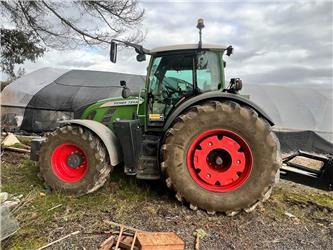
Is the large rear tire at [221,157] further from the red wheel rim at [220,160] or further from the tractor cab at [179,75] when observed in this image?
the tractor cab at [179,75]

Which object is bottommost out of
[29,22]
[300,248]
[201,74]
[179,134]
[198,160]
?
[300,248]

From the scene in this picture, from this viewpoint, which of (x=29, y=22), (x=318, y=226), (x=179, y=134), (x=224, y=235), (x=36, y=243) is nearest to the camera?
(x=36, y=243)

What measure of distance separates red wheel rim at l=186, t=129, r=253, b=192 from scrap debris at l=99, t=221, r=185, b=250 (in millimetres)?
939

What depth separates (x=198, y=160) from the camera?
4137 millimetres

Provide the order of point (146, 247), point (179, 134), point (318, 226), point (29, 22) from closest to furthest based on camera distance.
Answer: point (146, 247), point (318, 226), point (179, 134), point (29, 22)

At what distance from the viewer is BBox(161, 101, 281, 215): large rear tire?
13.1 feet

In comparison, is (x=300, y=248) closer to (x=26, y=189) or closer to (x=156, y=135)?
(x=156, y=135)

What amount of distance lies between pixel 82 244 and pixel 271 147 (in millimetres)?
2243

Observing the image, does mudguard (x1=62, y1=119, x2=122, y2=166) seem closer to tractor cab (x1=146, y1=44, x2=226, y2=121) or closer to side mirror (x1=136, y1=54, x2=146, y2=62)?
tractor cab (x1=146, y1=44, x2=226, y2=121)

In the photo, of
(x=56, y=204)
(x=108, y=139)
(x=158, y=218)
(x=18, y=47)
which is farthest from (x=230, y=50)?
(x=18, y=47)

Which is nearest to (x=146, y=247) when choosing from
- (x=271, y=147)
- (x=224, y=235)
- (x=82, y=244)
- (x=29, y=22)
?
(x=82, y=244)

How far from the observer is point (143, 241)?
313 centimetres

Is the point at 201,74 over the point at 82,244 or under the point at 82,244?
over

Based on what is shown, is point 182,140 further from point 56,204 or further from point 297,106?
point 297,106
